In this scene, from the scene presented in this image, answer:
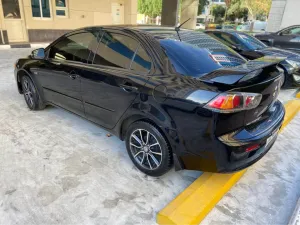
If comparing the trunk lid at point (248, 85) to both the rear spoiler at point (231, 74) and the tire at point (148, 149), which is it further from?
the tire at point (148, 149)

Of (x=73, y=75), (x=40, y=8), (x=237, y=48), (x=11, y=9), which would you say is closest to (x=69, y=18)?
(x=40, y=8)

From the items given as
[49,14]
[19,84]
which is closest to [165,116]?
[19,84]

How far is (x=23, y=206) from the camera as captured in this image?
7.21 feet

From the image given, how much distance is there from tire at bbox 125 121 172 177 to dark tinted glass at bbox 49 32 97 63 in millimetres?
1220

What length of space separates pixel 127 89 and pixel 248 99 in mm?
1203

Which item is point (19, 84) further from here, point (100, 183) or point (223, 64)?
point (223, 64)

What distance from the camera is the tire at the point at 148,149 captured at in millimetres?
2410

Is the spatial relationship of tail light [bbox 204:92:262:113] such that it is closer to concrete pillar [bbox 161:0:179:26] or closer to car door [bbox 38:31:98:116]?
car door [bbox 38:31:98:116]

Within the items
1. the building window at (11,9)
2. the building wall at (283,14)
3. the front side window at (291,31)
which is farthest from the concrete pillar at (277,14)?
the building window at (11,9)

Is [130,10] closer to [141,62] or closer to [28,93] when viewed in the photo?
[28,93]

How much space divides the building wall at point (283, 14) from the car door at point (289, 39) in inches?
314

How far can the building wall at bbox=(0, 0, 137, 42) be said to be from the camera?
36.1ft

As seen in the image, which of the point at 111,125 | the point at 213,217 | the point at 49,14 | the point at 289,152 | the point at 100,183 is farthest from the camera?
the point at 49,14

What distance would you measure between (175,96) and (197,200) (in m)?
0.98
